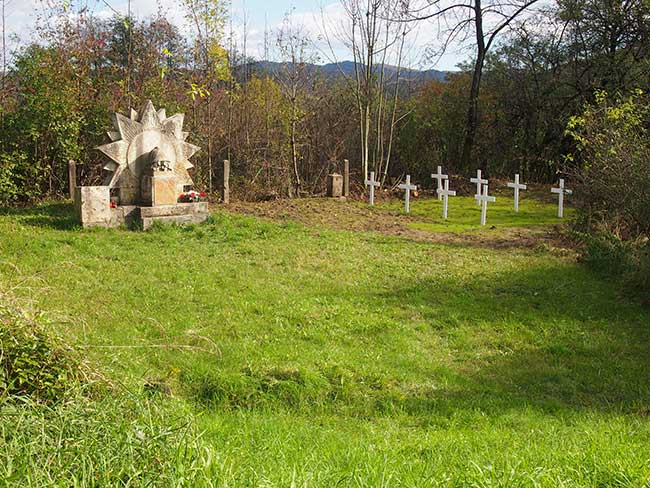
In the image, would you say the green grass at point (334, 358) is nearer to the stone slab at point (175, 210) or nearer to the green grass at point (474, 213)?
the stone slab at point (175, 210)

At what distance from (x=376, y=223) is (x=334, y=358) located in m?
8.19

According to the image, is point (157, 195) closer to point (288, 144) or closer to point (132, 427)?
point (288, 144)

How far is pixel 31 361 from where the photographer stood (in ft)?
12.5

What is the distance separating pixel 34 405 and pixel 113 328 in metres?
3.12

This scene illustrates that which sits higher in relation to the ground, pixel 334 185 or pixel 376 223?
pixel 334 185

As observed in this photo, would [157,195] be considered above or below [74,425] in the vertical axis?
above

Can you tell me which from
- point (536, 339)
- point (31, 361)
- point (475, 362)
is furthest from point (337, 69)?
point (31, 361)

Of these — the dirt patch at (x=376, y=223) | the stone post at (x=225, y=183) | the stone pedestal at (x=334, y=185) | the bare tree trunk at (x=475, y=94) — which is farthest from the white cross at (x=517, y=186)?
the stone post at (x=225, y=183)

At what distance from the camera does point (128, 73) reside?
593 inches

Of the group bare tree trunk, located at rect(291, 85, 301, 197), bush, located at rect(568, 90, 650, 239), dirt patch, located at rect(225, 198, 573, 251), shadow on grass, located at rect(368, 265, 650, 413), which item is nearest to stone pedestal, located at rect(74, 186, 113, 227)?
dirt patch, located at rect(225, 198, 573, 251)

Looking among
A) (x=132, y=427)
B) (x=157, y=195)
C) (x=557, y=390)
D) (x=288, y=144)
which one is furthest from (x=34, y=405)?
(x=288, y=144)

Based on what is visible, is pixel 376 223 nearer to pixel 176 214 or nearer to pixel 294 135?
pixel 176 214

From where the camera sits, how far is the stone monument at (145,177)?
39.6ft

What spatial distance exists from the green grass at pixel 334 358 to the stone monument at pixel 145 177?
78 cm
